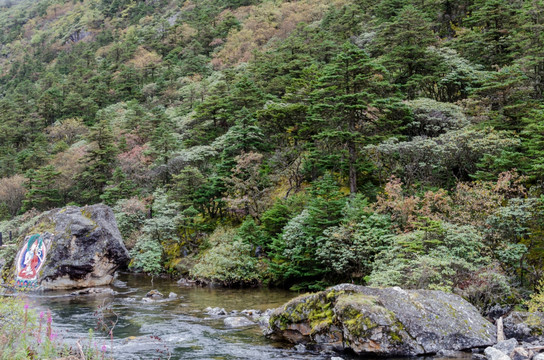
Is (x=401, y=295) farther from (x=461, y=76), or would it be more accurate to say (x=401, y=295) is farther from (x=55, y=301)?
(x=461, y=76)

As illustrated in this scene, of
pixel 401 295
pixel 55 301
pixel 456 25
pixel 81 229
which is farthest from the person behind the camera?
pixel 456 25

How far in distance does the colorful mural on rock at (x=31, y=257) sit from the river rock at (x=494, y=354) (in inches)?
913

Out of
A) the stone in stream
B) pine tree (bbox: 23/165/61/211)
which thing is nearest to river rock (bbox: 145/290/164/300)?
the stone in stream

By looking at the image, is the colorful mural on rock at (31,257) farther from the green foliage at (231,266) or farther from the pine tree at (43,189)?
the pine tree at (43,189)

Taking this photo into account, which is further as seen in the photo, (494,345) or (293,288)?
(293,288)

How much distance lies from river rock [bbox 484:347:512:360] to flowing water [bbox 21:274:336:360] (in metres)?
4.11

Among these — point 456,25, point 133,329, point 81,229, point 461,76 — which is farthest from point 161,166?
point 456,25

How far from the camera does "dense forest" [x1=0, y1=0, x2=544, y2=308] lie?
47.3ft

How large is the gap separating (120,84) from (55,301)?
5318 cm

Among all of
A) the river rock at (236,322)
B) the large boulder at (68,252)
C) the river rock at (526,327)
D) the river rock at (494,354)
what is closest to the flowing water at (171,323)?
the river rock at (236,322)

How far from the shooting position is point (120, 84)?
64.6m

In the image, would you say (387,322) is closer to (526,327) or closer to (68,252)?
(526,327)

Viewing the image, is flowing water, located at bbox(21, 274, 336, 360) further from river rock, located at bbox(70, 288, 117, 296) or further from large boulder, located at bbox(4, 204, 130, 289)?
large boulder, located at bbox(4, 204, 130, 289)

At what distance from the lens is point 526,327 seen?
10258 mm
